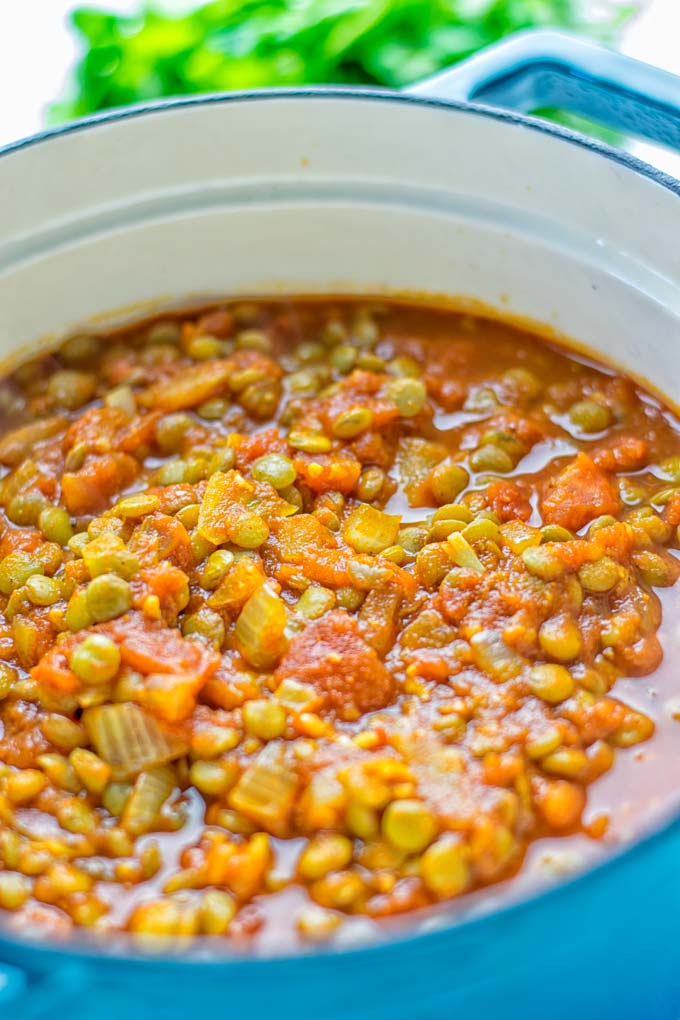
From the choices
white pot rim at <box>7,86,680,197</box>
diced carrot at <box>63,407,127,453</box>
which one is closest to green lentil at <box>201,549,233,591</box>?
diced carrot at <box>63,407,127,453</box>

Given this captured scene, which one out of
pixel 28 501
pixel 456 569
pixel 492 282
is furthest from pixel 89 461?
pixel 492 282

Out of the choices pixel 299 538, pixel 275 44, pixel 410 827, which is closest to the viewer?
pixel 410 827

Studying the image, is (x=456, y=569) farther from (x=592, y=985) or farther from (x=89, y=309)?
(x=89, y=309)

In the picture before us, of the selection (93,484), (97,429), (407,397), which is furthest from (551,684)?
(97,429)

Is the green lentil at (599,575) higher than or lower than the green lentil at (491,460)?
lower

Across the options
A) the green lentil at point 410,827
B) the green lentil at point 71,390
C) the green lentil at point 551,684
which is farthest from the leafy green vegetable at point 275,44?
the green lentil at point 410,827

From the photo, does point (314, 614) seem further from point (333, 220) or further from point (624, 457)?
point (333, 220)

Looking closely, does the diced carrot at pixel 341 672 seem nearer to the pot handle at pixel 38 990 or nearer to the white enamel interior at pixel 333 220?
the pot handle at pixel 38 990

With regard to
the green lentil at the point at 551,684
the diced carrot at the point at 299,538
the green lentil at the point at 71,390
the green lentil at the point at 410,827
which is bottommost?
the green lentil at the point at 410,827
